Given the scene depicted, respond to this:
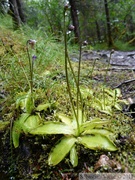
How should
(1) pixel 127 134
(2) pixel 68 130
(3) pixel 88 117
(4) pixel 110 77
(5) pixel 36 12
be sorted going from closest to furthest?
1. (2) pixel 68 130
2. (1) pixel 127 134
3. (3) pixel 88 117
4. (4) pixel 110 77
5. (5) pixel 36 12

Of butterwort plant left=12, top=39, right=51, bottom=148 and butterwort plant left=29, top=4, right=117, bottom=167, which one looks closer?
butterwort plant left=29, top=4, right=117, bottom=167

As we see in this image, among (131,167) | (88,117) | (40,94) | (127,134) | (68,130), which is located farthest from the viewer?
(40,94)

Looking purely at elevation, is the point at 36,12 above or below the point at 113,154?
above

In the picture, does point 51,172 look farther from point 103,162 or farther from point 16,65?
point 16,65

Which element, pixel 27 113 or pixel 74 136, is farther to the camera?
pixel 27 113

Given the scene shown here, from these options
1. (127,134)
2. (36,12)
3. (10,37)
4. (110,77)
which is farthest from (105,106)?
(36,12)

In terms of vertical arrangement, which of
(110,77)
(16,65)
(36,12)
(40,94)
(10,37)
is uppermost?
(36,12)

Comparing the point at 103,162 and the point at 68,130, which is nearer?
the point at 103,162

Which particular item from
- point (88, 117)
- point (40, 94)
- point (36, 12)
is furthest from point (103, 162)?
point (36, 12)

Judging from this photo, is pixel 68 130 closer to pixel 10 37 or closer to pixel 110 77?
pixel 110 77

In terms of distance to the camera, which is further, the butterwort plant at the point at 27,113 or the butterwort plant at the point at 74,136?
the butterwort plant at the point at 27,113
